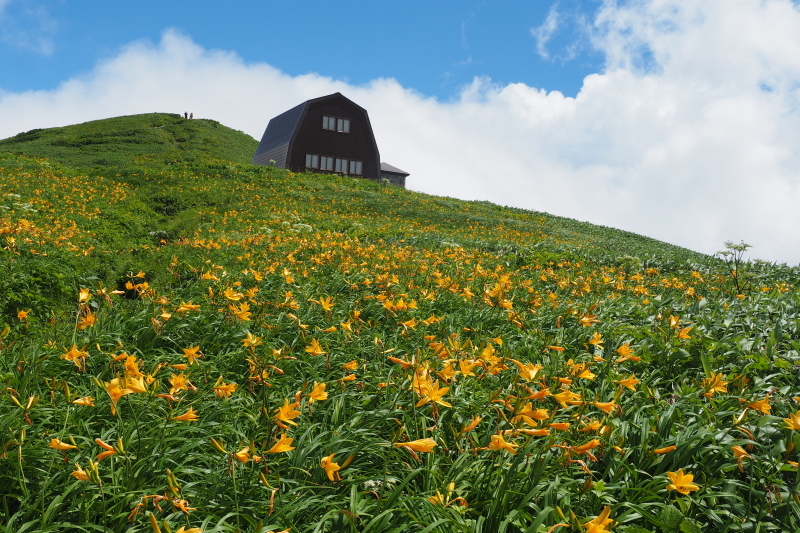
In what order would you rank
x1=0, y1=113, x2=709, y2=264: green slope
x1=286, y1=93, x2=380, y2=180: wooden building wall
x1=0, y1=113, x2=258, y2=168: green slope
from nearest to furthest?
x1=0, y1=113, x2=709, y2=264: green slope
x1=286, y1=93, x2=380, y2=180: wooden building wall
x1=0, y1=113, x2=258, y2=168: green slope

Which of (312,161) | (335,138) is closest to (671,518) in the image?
(312,161)

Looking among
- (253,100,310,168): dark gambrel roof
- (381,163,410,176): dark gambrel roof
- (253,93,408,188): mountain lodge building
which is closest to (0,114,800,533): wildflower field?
(253,93,408,188): mountain lodge building

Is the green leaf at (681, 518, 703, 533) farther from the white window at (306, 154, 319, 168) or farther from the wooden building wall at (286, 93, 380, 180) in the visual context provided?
the white window at (306, 154, 319, 168)

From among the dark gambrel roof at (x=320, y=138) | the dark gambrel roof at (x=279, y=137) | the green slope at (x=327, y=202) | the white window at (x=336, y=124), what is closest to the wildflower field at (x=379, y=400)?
the green slope at (x=327, y=202)

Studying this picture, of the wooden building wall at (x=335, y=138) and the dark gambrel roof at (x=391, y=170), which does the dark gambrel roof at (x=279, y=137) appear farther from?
the dark gambrel roof at (x=391, y=170)

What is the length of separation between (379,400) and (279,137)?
36.3m

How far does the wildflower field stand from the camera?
2.11m

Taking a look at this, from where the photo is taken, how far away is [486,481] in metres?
2.34

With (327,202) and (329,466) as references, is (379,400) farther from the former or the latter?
(327,202)

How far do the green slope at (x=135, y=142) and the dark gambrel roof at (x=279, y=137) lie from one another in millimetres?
5430

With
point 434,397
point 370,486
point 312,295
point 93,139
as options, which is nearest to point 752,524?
point 434,397

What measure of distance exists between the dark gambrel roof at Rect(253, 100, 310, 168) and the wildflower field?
27.8 metres

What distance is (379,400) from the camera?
3.15 meters

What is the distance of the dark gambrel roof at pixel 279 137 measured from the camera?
34.8 m
